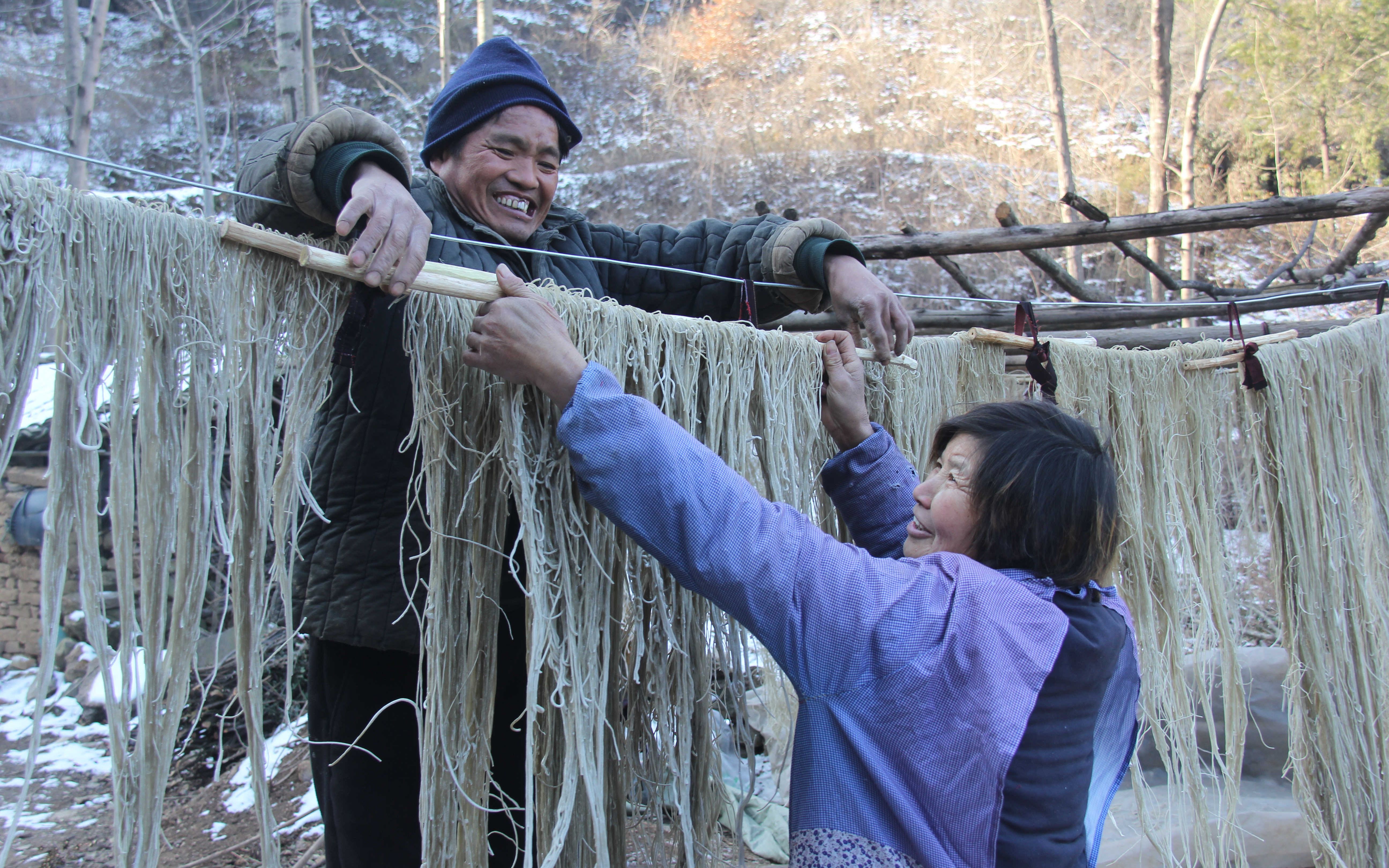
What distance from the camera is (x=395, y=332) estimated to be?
4.47ft

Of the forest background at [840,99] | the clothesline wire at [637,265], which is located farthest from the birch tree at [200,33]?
the clothesline wire at [637,265]

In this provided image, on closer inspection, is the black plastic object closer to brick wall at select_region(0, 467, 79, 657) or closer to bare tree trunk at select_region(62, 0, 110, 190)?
brick wall at select_region(0, 467, 79, 657)

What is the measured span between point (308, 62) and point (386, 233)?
803 cm

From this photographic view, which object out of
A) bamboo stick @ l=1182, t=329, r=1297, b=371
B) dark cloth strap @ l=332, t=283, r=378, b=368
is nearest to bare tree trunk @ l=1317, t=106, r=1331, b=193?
bamboo stick @ l=1182, t=329, r=1297, b=371

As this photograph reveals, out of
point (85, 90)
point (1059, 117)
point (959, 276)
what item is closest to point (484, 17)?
point (85, 90)

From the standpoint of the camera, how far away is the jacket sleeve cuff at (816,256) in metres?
1.73

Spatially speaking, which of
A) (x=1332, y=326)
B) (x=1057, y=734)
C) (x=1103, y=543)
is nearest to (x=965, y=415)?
(x=1103, y=543)

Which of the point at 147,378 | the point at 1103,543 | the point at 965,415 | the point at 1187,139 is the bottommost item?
the point at 1103,543

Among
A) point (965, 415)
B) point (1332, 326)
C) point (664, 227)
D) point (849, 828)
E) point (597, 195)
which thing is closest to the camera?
point (849, 828)

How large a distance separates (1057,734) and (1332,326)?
2465mm

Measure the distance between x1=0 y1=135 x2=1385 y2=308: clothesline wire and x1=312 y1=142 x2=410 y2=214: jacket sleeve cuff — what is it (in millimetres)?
69

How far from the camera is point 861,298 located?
165cm

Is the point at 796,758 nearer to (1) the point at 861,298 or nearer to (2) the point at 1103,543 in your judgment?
(2) the point at 1103,543

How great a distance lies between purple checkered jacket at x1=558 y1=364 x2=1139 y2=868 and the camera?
3.01 ft
